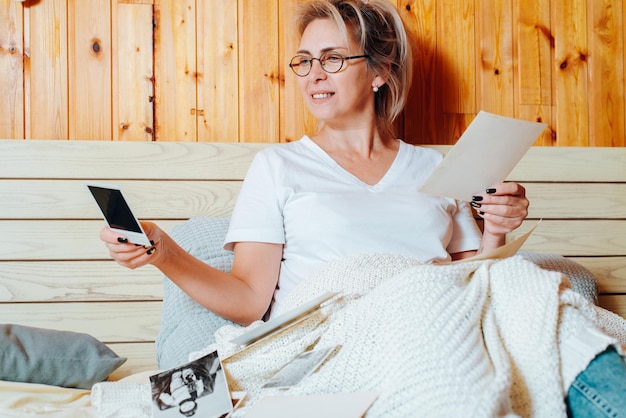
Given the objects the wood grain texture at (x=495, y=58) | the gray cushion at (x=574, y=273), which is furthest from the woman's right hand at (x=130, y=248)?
the wood grain texture at (x=495, y=58)

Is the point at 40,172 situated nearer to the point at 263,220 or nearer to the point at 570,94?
the point at 263,220

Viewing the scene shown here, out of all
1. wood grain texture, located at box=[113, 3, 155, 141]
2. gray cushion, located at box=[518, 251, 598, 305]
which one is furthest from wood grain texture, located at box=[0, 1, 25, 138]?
gray cushion, located at box=[518, 251, 598, 305]

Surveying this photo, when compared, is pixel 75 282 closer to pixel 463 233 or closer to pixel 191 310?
pixel 191 310

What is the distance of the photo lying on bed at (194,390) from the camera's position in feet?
3.47

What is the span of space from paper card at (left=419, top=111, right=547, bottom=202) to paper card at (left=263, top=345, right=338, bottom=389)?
0.38 m

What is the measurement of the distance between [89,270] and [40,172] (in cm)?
27

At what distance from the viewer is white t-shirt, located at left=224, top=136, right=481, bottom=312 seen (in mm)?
1508

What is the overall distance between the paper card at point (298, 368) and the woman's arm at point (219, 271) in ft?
1.14

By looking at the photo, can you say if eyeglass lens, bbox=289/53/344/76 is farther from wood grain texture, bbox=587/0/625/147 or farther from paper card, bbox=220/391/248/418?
wood grain texture, bbox=587/0/625/147

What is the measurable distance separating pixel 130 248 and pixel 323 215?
1.48ft

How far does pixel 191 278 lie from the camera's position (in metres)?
1.37

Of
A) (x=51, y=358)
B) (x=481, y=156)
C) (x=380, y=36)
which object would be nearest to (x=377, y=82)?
(x=380, y=36)

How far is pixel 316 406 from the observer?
37.8 inches

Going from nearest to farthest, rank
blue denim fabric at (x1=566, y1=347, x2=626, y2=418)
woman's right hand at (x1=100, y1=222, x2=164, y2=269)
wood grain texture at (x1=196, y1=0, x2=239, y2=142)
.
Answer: blue denim fabric at (x1=566, y1=347, x2=626, y2=418)
woman's right hand at (x1=100, y1=222, x2=164, y2=269)
wood grain texture at (x1=196, y1=0, x2=239, y2=142)
